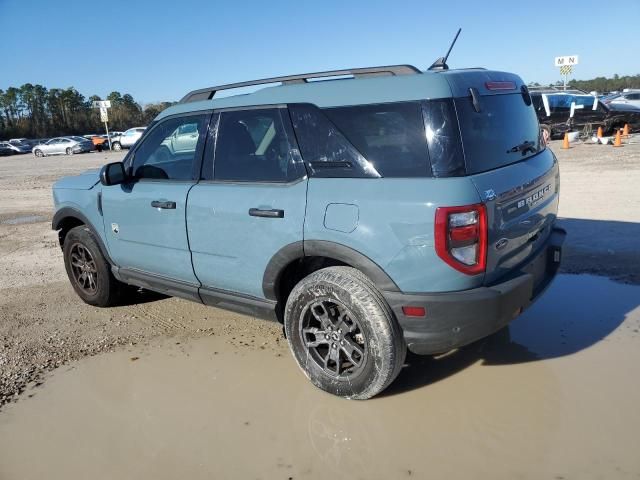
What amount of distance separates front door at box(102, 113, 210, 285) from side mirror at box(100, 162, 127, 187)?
7cm

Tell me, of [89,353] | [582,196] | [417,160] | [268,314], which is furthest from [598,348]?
[582,196]

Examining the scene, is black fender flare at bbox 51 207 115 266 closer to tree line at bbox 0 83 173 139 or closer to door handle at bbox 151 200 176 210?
door handle at bbox 151 200 176 210

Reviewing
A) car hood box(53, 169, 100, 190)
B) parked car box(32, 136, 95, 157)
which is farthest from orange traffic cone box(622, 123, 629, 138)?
parked car box(32, 136, 95, 157)

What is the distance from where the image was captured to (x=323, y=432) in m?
2.92

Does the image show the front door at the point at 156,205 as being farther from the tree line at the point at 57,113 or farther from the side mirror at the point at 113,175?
the tree line at the point at 57,113

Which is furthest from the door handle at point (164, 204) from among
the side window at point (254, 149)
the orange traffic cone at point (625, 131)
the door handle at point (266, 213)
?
the orange traffic cone at point (625, 131)

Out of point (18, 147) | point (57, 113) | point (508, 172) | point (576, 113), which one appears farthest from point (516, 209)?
point (57, 113)

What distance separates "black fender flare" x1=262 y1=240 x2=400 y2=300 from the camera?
2.86 m

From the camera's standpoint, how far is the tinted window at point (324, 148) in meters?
2.98

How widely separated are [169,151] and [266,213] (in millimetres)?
1432

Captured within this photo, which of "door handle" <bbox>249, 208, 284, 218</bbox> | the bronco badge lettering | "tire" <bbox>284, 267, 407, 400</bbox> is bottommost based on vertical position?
"tire" <bbox>284, 267, 407, 400</bbox>

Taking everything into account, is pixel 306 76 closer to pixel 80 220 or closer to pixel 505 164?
pixel 505 164

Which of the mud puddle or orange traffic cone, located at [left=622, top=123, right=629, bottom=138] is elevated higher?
orange traffic cone, located at [left=622, top=123, right=629, bottom=138]

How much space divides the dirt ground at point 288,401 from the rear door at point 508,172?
32.8 inches
